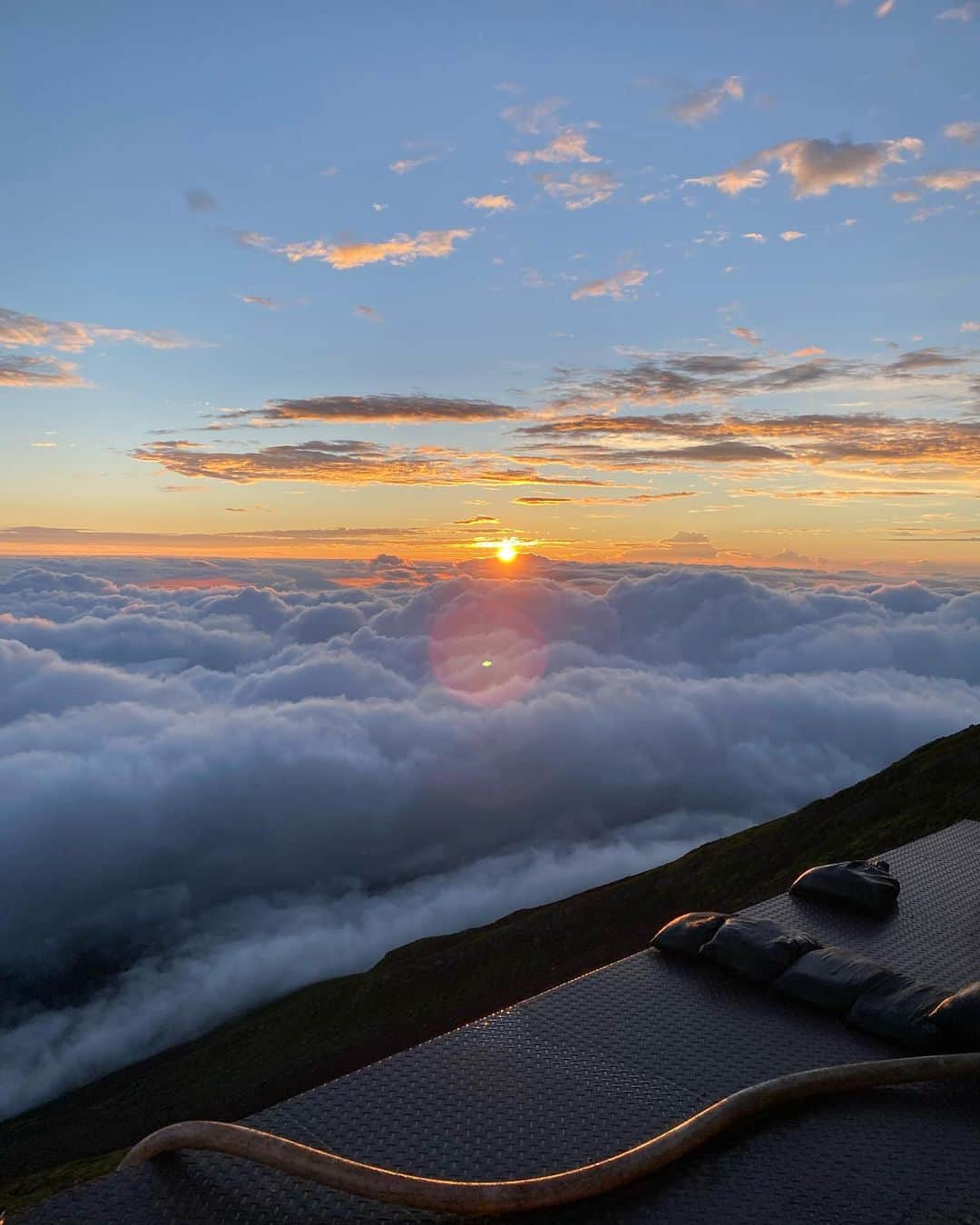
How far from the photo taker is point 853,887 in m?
14.0

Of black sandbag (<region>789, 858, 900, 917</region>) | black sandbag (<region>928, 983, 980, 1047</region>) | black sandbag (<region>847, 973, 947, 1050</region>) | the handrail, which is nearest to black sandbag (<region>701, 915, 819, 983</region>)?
black sandbag (<region>847, 973, 947, 1050</region>)

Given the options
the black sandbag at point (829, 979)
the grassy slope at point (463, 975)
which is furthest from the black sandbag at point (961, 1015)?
the grassy slope at point (463, 975)

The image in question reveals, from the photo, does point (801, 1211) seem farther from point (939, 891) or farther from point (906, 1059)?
point (939, 891)

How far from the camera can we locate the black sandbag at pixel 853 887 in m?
13.8

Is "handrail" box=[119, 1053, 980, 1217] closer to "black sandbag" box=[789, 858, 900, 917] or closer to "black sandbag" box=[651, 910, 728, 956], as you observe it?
"black sandbag" box=[651, 910, 728, 956]

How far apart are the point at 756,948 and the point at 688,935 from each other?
43.5 inches

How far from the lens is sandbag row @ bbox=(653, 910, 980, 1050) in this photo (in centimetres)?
970

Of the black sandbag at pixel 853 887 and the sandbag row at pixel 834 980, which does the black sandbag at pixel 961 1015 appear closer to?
the sandbag row at pixel 834 980

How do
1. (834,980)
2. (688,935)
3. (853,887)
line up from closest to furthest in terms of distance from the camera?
(834,980)
(688,935)
(853,887)

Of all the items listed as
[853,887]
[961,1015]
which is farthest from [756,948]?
[853,887]

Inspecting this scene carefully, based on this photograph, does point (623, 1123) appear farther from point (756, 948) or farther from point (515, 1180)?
point (756, 948)

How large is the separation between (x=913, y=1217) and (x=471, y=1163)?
387cm

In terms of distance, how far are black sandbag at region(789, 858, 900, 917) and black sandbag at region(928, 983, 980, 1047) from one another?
394 centimetres

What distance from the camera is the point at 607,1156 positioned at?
307 inches
